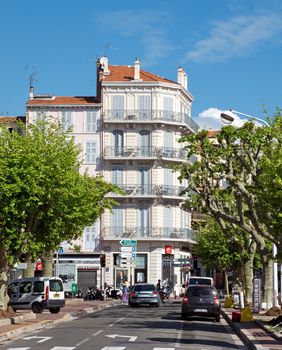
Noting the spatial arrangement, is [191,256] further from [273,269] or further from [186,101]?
[273,269]

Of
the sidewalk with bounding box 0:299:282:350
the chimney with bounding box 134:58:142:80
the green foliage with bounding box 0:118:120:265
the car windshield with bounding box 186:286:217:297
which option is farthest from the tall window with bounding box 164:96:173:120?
the car windshield with bounding box 186:286:217:297

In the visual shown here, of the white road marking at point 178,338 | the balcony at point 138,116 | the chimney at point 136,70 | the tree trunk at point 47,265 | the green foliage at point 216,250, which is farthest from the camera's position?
the chimney at point 136,70

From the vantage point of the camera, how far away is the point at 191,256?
84.6 metres

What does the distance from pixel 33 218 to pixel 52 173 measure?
238cm

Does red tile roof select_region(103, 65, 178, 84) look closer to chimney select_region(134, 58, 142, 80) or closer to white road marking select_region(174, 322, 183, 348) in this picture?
chimney select_region(134, 58, 142, 80)

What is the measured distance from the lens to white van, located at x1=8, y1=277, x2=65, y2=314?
137ft

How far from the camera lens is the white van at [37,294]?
41875mm

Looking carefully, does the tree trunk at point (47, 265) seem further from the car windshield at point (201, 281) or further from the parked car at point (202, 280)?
the car windshield at point (201, 281)

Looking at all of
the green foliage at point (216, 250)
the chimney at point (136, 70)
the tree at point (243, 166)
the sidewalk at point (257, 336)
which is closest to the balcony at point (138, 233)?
the green foliage at point (216, 250)

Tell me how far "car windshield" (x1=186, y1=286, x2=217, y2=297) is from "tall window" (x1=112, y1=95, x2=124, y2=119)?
1683 inches

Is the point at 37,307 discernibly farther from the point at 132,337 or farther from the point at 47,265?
the point at 132,337

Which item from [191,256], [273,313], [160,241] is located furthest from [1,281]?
[191,256]

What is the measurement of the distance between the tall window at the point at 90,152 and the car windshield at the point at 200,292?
42816mm

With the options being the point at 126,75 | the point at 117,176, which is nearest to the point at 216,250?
the point at 117,176
